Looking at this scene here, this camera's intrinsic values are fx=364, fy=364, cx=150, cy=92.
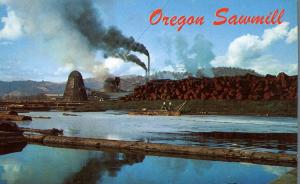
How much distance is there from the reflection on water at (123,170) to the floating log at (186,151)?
0.28 meters

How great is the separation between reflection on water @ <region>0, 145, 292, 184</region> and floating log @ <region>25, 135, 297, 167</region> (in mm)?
279

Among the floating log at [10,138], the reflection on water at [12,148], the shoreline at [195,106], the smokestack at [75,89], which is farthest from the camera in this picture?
the smokestack at [75,89]

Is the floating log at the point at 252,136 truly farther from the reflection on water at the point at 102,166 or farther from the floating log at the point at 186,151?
the reflection on water at the point at 102,166

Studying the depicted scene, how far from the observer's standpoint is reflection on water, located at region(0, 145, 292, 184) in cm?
630

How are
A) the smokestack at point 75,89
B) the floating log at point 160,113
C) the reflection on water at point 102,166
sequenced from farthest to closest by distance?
the smokestack at point 75,89 < the floating log at point 160,113 < the reflection on water at point 102,166

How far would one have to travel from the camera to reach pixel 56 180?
6148 millimetres

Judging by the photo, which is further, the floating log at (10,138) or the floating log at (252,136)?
the floating log at (252,136)

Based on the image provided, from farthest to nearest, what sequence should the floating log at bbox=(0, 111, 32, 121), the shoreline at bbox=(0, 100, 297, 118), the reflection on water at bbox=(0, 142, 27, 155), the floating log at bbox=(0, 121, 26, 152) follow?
the shoreline at bbox=(0, 100, 297, 118)
the floating log at bbox=(0, 111, 32, 121)
the floating log at bbox=(0, 121, 26, 152)
the reflection on water at bbox=(0, 142, 27, 155)

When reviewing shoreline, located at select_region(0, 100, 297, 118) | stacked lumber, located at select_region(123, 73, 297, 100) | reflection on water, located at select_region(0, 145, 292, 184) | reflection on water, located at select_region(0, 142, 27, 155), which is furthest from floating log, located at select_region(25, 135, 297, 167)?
stacked lumber, located at select_region(123, 73, 297, 100)

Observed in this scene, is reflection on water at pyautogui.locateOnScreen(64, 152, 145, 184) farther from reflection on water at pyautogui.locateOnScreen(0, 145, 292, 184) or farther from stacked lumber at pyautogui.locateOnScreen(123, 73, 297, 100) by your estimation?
stacked lumber at pyautogui.locateOnScreen(123, 73, 297, 100)

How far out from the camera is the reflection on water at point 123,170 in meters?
6.30

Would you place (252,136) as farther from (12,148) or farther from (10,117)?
(10,117)

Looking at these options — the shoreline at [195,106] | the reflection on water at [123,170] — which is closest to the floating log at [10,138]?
the reflection on water at [123,170]

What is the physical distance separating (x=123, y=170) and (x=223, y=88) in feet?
59.8
